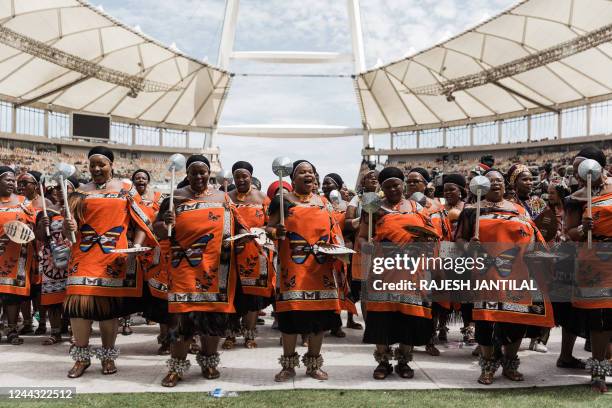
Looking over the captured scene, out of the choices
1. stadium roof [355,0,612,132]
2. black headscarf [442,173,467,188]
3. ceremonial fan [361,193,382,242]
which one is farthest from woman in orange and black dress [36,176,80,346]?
stadium roof [355,0,612,132]

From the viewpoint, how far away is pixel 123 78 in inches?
1391

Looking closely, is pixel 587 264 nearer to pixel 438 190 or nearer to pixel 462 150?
pixel 438 190

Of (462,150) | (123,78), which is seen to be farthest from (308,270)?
(462,150)

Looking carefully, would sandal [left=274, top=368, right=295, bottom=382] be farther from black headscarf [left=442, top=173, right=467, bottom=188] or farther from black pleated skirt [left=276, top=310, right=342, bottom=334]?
black headscarf [left=442, top=173, right=467, bottom=188]

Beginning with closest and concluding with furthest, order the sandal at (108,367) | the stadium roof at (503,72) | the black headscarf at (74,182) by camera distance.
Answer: the sandal at (108,367)
the black headscarf at (74,182)
the stadium roof at (503,72)

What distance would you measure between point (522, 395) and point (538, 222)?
1.60 metres

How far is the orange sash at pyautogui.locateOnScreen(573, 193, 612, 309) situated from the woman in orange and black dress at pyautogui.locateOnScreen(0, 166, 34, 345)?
5.59 meters

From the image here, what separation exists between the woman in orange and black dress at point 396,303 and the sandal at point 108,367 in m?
2.16

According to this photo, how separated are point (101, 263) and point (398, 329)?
8.30 ft

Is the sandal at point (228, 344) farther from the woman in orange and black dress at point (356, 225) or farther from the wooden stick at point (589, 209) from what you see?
the wooden stick at point (589, 209)

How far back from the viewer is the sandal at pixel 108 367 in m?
4.86

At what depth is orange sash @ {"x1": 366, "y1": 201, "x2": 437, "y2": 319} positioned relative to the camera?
4.68 m

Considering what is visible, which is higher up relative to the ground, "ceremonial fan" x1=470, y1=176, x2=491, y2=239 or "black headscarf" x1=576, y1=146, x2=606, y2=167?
"black headscarf" x1=576, y1=146, x2=606, y2=167

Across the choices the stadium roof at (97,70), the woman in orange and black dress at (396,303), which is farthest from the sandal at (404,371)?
the stadium roof at (97,70)
